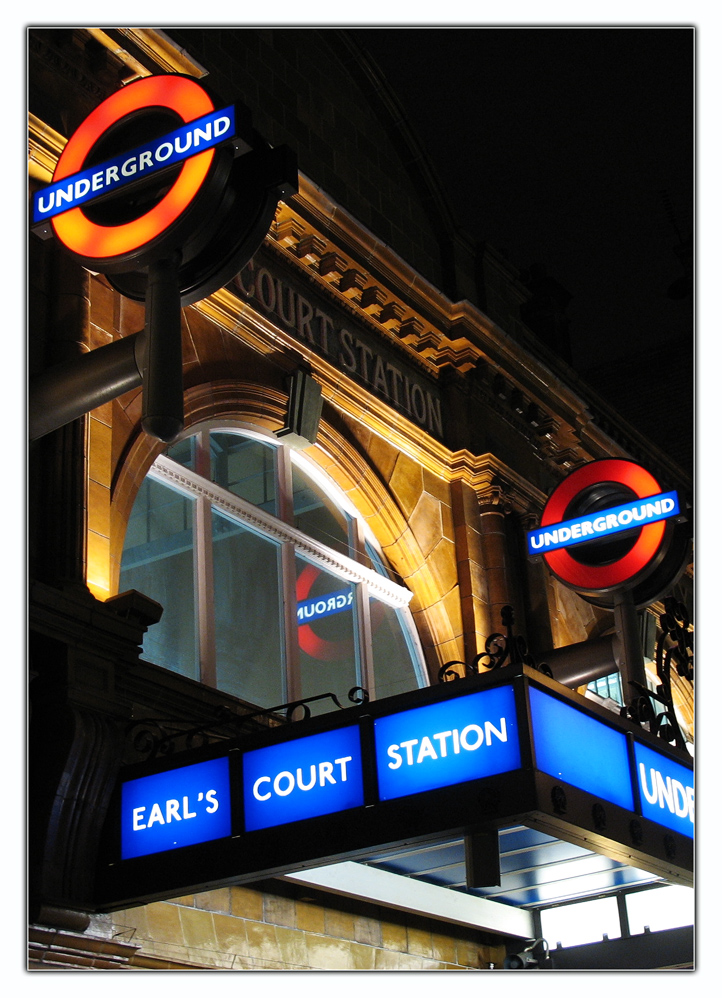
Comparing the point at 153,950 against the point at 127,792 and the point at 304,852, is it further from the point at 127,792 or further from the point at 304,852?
the point at 304,852

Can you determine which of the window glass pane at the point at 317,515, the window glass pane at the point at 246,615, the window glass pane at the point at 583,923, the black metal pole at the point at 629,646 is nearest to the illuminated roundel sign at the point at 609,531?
the black metal pole at the point at 629,646

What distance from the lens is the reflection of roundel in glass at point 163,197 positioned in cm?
→ 738

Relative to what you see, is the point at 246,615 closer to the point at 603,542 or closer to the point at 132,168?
the point at 603,542

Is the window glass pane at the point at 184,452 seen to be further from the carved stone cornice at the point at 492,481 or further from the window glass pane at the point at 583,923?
the window glass pane at the point at 583,923

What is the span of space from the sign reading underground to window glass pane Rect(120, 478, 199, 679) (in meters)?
2.93

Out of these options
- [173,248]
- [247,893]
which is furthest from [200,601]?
[173,248]

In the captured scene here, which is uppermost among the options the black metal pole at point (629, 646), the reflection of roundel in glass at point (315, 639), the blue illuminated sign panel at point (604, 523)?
the blue illuminated sign panel at point (604, 523)

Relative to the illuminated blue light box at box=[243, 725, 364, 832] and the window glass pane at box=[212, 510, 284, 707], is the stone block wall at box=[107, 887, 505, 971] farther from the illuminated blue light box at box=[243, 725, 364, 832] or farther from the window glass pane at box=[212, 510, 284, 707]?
the window glass pane at box=[212, 510, 284, 707]

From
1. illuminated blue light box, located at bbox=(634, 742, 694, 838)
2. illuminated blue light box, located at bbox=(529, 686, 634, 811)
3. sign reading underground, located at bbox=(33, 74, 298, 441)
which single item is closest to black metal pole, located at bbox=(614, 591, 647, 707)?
illuminated blue light box, located at bbox=(634, 742, 694, 838)

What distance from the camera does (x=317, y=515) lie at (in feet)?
42.0

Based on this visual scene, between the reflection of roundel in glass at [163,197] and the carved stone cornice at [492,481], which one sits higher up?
the carved stone cornice at [492,481]

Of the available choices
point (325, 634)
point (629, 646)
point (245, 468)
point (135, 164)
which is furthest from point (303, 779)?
point (245, 468)

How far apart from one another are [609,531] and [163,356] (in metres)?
5.60

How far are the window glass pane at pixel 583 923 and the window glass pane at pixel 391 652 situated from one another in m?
2.65
